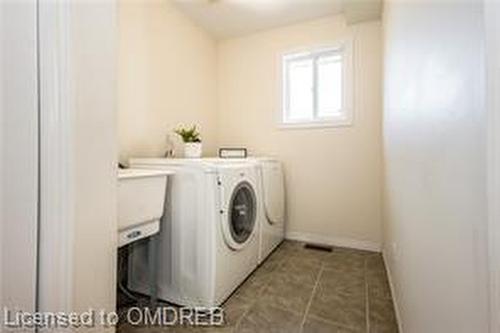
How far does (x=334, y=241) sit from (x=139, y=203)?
7.05 ft

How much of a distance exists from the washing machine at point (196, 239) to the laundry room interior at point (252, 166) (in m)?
0.01

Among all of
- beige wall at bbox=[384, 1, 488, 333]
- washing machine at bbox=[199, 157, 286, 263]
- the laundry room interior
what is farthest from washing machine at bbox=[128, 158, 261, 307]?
beige wall at bbox=[384, 1, 488, 333]

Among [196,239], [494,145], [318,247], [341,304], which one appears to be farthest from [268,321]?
[494,145]

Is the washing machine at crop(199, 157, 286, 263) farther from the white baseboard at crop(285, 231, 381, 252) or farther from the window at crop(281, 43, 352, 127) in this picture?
the window at crop(281, 43, 352, 127)

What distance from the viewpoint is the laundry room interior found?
673 mm

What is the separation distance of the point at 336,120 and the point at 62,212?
2525 millimetres

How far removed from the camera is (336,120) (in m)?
2.81

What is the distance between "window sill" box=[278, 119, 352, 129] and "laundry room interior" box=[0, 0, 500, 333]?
0.05 ft

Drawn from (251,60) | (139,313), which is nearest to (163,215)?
(139,313)

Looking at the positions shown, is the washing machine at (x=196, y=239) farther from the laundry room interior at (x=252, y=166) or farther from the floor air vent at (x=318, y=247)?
the floor air vent at (x=318, y=247)

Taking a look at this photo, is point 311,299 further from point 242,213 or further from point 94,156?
point 94,156

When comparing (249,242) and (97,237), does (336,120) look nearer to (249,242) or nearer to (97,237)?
(249,242)

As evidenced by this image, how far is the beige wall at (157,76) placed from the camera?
2104mm

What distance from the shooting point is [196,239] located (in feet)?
5.32
